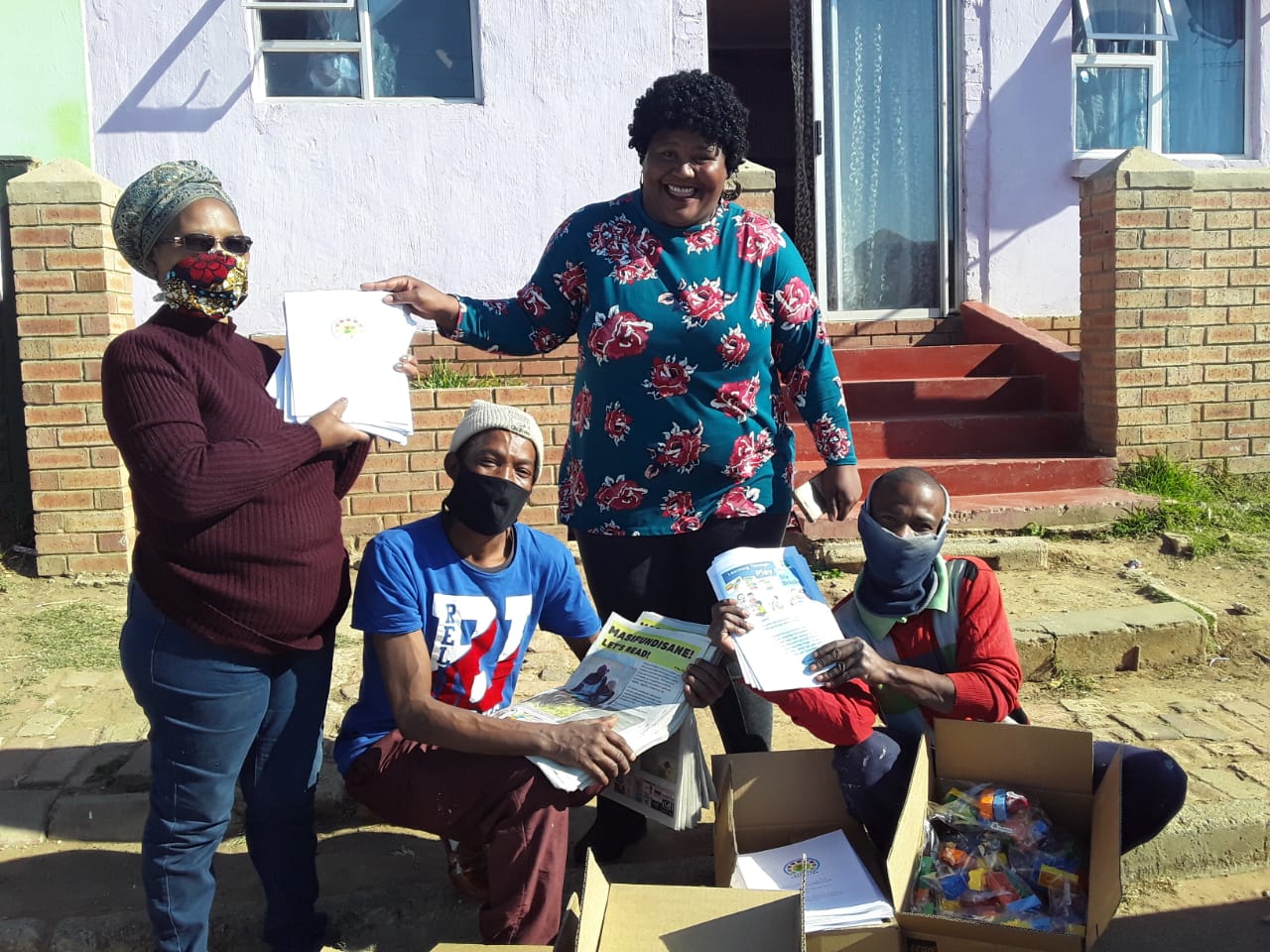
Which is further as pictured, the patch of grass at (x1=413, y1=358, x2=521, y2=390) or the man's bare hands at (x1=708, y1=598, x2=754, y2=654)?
the patch of grass at (x1=413, y1=358, x2=521, y2=390)

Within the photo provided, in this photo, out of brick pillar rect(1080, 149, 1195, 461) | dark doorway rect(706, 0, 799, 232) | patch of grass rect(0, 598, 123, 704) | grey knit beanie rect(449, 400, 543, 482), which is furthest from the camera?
dark doorway rect(706, 0, 799, 232)

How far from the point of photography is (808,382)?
302 cm

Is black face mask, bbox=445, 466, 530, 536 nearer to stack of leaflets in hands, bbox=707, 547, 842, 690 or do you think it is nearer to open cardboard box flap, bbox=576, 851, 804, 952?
stack of leaflets in hands, bbox=707, 547, 842, 690

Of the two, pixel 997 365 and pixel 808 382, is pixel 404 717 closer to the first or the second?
pixel 808 382

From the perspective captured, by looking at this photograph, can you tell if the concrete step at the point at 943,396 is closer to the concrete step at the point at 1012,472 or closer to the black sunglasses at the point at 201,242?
the concrete step at the point at 1012,472

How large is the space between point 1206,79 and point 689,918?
794 cm

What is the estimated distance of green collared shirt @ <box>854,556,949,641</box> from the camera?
2.80 meters

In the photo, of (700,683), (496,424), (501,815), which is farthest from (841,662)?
(496,424)

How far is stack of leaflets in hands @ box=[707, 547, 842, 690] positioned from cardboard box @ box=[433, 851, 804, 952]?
1.53 ft

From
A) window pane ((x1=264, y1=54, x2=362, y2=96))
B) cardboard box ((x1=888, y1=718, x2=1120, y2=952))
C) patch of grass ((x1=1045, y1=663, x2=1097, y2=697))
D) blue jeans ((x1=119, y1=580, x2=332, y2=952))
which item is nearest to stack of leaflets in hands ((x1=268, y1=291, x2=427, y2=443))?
blue jeans ((x1=119, y1=580, x2=332, y2=952))

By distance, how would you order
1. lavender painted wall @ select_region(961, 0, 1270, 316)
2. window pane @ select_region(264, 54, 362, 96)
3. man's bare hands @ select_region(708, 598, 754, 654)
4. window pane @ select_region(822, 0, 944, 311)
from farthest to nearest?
window pane @ select_region(822, 0, 944, 311)
lavender painted wall @ select_region(961, 0, 1270, 316)
window pane @ select_region(264, 54, 362, 96)
man's bare hands @ select_region(708, 598, 754, 654)

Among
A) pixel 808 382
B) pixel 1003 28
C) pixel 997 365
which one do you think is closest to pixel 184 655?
pixel 808 382

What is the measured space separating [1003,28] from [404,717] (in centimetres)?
670

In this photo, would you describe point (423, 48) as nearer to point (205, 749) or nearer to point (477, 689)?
point (477, 689)
